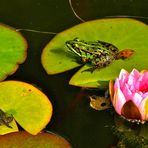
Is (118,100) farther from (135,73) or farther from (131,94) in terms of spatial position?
(135,73)

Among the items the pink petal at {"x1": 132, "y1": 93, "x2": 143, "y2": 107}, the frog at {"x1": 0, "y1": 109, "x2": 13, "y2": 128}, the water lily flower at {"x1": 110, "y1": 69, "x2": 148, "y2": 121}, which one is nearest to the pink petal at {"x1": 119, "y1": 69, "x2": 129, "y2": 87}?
the water lily flower at {"x1": 110, "y1": 69, "x2": 148, "y2": 121}

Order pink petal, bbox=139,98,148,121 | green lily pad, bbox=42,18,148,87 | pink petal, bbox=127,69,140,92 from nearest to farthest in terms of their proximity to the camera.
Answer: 1. pink petal, bbox=139,98,148,121
2. pink petal, bbox=127,69,140,92
3. green lily pad, bbox=42,18,148,87

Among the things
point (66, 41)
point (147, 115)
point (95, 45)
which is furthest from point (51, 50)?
point (147, 115)

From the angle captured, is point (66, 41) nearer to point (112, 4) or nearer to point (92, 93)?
point (92, 93)

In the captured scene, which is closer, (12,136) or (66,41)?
(12,136)

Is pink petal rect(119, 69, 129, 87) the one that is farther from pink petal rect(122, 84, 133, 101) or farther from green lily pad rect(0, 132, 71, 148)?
green lily pad rect(0, 132, 71, 148)

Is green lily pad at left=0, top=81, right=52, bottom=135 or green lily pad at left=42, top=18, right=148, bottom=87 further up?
green lily pad at left=42, top=18, right=148, bottom=87

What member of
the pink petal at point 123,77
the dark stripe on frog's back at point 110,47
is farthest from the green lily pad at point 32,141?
the dark stripe on frog's back at point 110,47
